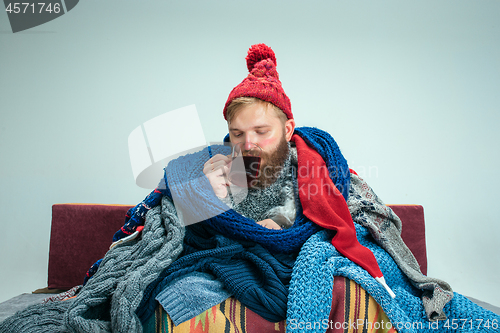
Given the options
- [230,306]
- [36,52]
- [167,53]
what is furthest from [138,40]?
[230,306]

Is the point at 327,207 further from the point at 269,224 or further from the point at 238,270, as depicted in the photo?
the point at 238,270

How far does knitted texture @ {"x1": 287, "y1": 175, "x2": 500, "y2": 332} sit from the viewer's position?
Result: 0.66 meters

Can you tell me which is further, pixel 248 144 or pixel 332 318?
pixel 248 144

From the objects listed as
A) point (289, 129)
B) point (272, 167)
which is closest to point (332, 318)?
point (272, 167)

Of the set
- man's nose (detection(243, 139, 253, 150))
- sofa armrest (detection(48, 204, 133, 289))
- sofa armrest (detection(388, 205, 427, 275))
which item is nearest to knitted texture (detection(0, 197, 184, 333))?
man's nose (detection(243, 139, 253, 150))

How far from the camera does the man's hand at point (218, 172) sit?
855 millimetres

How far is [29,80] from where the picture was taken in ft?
5.42

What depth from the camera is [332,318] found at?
2.35ft

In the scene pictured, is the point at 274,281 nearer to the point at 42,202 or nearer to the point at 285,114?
the point at 285,114

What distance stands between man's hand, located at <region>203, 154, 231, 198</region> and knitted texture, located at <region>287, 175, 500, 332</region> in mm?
273

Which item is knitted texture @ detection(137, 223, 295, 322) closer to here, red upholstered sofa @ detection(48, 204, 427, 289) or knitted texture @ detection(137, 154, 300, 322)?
knitted texture @ detection(137, 154, 300, 322)

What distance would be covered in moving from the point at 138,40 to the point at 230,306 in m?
1.52

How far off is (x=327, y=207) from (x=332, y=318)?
268mm

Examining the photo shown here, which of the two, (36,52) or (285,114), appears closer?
(285,114)
